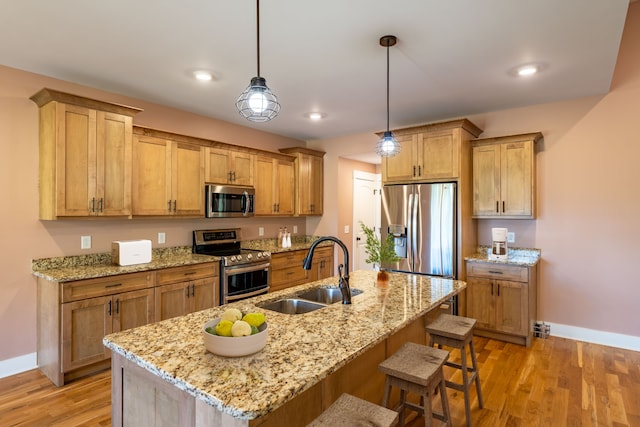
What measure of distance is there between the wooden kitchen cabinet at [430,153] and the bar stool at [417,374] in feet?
8.40

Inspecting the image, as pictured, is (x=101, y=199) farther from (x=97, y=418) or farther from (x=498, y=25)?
(x=498, y=25)

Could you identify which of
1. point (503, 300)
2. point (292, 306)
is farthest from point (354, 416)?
Result: point (503, 300)

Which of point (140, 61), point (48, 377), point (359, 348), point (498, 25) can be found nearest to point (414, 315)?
point (359, 348)

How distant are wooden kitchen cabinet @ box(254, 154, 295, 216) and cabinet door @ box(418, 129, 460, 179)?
2013 mm

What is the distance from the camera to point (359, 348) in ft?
4.63

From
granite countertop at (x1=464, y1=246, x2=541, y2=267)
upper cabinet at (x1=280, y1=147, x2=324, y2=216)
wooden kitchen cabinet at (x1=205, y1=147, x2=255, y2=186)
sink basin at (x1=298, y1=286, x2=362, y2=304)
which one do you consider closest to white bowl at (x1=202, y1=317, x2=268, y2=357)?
sink basin at (x1=298, y1=286, x2=362, y2=304)

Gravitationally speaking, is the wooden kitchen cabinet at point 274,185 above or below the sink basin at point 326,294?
above

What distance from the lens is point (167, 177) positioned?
3.81m

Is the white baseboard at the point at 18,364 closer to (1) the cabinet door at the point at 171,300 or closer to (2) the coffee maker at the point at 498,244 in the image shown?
(1) the cabinet door at the point at 171,300

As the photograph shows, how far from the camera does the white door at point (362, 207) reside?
6156mm

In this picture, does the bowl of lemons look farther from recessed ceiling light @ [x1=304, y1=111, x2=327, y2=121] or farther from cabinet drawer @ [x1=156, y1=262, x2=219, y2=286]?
recessed ceiling light @ [x1=304, y1=111, x2=327, y2=121]

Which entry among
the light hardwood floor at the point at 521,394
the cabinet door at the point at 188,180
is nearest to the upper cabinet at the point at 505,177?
the light hardwood floor at the point at 521,394

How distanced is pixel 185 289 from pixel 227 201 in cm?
124

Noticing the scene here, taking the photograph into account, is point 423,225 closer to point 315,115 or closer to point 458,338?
point 315,115
